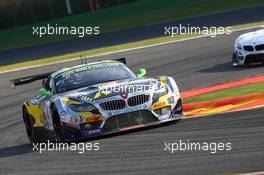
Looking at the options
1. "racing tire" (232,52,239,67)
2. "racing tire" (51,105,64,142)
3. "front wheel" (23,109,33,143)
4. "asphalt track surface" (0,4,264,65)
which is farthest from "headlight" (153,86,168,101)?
"asphalt track surface" (0,4,264,65)

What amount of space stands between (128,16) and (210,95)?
2185cm

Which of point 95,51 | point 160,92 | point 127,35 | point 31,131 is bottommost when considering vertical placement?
point 127,35

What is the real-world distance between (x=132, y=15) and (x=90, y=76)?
23899 mm

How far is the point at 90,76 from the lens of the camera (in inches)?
523

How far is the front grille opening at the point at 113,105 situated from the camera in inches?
470

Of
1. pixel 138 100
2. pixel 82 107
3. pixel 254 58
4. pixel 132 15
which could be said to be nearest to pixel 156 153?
pixel 138 100

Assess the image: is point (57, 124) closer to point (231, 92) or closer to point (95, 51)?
point (231, 92)

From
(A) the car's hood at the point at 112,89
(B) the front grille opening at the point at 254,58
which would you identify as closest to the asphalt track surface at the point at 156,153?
(A) the car's hood at the point at 112,89

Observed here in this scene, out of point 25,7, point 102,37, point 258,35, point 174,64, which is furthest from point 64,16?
point 258,35

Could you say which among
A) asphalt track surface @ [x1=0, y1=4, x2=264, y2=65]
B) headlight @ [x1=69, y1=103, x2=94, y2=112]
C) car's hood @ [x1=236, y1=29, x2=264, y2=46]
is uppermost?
headlight @ [x1=69, y1=103, x2=94, y2=112]

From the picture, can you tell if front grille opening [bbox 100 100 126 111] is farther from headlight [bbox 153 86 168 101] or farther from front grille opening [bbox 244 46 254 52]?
front grille opening [bbox 244 46 254 52]

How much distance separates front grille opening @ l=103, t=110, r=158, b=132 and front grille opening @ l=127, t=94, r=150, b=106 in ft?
0.43

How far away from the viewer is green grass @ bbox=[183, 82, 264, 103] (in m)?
14.6

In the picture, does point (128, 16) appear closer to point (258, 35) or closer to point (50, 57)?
point (50, 57)
